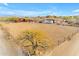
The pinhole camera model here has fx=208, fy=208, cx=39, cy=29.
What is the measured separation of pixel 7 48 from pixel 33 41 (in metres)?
0.18

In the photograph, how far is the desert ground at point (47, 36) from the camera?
55.3 inches

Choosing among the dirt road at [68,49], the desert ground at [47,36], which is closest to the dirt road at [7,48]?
the desert ground at [47,36]

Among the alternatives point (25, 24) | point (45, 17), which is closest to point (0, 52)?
point (25, 24)

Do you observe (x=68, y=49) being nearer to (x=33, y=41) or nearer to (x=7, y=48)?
(x=33, y=41)

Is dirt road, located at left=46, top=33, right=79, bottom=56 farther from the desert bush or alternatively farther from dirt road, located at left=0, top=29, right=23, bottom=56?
dirt road, located at left=0, top=29, right=23, bottom=56

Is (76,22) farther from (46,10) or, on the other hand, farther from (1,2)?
(1,2)

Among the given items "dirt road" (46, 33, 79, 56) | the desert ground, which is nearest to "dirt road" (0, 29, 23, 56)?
the desert ground

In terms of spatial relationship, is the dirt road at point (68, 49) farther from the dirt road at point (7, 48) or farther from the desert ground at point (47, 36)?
the dirt road at point (7, 48)

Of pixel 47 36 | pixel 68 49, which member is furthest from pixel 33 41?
pixel 68 49

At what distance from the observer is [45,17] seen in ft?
4.65

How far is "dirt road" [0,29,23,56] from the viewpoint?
1.40 m

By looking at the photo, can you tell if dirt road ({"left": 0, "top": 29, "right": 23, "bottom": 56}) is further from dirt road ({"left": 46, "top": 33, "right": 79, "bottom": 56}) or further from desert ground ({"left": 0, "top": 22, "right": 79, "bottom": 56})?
dirt road ({"left": 46, "top": 33, "right": 79, "bottom": 56})

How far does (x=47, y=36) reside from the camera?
141 centimetres

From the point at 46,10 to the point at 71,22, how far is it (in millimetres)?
190
